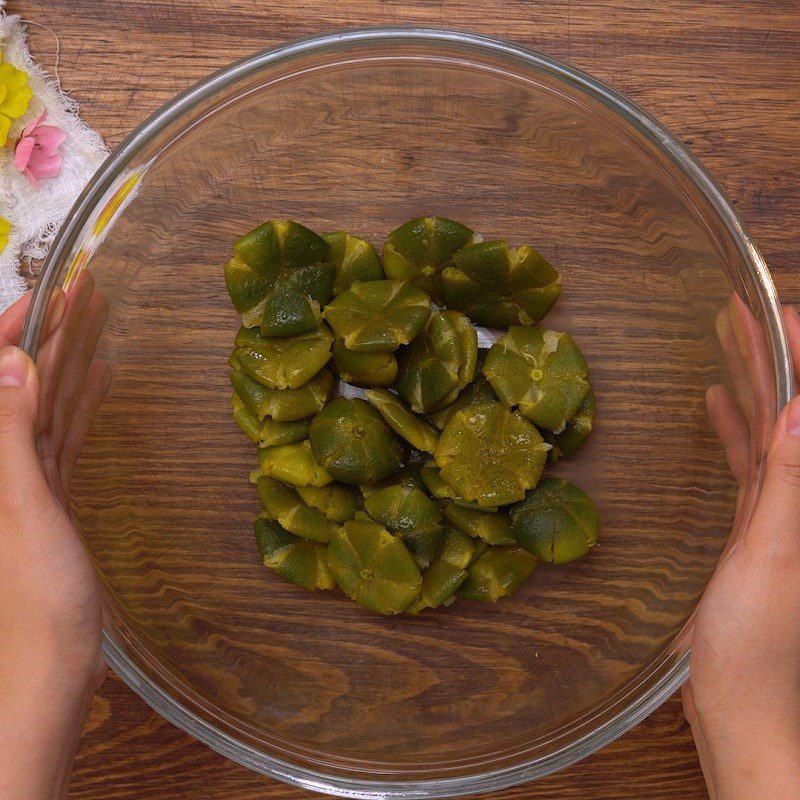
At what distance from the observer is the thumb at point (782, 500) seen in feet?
4.86

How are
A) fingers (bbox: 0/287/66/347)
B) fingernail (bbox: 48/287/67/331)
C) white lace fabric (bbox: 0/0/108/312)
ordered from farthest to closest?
1. white lace fabric (bbox: 0/0/108/312)
2. fingers (bbox: 0/287/66/347)
3. fingernail (bbox: 48/287/67/331)

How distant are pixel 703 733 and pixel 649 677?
16 cm

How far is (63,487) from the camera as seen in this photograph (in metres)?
1.77

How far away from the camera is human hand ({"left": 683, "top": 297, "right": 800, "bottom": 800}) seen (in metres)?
1.50

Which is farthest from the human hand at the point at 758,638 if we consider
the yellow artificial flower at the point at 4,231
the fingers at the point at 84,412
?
the yellow artificial flower at the point at 4,231

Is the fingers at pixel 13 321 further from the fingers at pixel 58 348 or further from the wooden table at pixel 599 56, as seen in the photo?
the wooden table at pixel 599 56

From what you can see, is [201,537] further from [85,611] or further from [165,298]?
[165,298]

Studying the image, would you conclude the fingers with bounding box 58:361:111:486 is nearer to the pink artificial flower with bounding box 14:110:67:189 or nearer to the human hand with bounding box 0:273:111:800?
the human hand with bounding box 0:273:111:800

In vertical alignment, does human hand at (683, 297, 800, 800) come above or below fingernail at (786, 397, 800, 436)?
below

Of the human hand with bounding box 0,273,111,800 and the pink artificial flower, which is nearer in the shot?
the human hand with bounding box 0,273,111,800

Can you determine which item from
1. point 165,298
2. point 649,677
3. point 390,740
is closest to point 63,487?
point 165,298

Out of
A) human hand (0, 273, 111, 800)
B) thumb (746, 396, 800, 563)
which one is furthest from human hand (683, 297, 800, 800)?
human hand (0, 273, 111, 800)

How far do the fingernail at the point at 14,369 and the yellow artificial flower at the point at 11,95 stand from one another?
576 mm

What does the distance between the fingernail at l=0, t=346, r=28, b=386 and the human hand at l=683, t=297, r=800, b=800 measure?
1.34 meters
